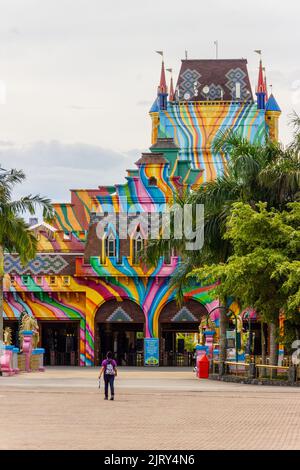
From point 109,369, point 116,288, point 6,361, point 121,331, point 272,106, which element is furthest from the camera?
point 272,106

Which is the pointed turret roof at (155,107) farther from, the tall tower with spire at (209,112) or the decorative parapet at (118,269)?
A: the decorative parapet at (118,269)

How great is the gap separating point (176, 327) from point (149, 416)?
43092mm

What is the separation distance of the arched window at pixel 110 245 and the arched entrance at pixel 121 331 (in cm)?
282

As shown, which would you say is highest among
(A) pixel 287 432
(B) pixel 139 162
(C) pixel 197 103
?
(C) pixel 197 103

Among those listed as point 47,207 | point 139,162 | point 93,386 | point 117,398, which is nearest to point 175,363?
point 139,162

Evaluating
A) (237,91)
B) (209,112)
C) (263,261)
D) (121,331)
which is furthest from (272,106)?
(263,261)

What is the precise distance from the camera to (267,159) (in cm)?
4734

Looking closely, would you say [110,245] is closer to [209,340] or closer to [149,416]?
[209,340]

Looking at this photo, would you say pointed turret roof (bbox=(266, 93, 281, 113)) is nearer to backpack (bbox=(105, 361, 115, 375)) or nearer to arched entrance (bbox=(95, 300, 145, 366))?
arched entrance (bbox=(95, 300, 145, 366))

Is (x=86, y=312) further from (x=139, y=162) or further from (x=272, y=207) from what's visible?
(x=272, y=207)

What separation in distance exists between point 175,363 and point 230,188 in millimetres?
23963

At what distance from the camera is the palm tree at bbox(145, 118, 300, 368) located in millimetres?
46125

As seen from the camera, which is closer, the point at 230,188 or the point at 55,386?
the point at 55,386

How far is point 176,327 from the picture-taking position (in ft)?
231
